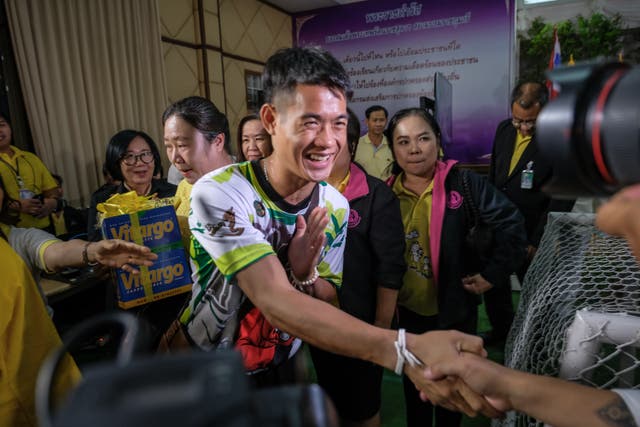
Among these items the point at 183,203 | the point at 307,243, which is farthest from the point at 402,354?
the point at 183,203

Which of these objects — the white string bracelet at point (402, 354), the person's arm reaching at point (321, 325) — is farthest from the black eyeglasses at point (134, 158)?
the white string bracelet at point (402, 354)

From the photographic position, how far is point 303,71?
938 mm

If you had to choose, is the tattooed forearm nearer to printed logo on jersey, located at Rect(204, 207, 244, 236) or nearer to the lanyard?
printed logo on jersey, located at Rect(204, 207, 244, 236)

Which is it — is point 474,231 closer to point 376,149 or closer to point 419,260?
point 419,260

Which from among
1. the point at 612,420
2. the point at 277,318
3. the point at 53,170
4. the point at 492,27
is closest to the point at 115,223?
the point at 277,318

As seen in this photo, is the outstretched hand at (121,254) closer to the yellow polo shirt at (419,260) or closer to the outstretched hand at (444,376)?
the outstretched hand at (444,376)

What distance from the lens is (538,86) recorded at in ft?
7.81

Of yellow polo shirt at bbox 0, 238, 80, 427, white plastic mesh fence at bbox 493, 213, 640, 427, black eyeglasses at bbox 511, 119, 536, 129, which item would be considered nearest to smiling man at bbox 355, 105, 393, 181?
black eyeglasses at bbox 511, 119, 536, 129

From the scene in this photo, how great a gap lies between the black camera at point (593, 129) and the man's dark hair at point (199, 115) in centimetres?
117

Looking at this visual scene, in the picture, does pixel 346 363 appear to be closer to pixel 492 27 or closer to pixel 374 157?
pixel 374 157

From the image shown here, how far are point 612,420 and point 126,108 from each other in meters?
4.19

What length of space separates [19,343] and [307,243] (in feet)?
2.24

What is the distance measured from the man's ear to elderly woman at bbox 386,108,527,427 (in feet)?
2.54

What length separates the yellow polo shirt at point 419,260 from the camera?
1610 mm
